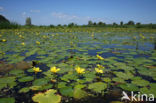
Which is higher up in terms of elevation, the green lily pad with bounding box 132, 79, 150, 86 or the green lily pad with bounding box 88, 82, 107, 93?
the green lily pad with bounding box 132, 79, 150, 86

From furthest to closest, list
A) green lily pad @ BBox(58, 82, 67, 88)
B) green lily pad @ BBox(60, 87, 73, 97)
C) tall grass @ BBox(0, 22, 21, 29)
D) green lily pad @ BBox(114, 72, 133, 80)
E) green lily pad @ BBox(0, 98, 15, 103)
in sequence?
tall grass @ BBox(0, 22, 21, 29) → green lily pad @ BBox(114, 72, 133, 80) → green lily pad @ BBox(58, 82, 67, 88) → green lily pad @ BBox(60, 87, 73, 97) → green lily pad @ BBox(0, 98, 15, 103)

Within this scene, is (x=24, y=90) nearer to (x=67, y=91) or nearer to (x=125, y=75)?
(x=67, y=91)

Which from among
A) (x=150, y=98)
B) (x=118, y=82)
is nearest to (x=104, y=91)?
(x=118, y=82)

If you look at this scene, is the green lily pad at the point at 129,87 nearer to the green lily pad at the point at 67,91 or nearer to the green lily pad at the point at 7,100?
the green lily pad at the point at 67,91

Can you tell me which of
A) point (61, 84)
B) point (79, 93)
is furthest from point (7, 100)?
point (79, 93)

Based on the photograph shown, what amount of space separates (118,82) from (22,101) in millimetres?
1127

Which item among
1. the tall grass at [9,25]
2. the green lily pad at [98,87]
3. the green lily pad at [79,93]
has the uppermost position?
the tall grass at [9,25]

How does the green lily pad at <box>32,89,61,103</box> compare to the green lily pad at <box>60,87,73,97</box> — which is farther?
the green lily pad at <box>60,87,73,97</box>

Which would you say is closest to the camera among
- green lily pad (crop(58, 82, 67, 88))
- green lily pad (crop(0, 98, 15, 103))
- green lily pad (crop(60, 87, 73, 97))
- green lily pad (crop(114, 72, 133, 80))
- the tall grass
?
green lily pad (crop(0, 98, 15, 103))

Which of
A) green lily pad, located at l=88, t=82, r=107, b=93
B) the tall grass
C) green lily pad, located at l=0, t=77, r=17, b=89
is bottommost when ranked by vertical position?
green lily pad, located at l=88, t=82, r=107, b=93

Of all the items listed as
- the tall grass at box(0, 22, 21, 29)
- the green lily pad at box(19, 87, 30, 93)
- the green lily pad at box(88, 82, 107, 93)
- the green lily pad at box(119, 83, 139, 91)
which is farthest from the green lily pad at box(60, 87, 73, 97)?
the tall grass at box(0, 22, 21, 29)

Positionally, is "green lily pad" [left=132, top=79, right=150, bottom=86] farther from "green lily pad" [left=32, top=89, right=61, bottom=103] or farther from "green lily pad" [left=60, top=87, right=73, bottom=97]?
"green lily pad" [left=32, top=89, right=61, bottom=103]

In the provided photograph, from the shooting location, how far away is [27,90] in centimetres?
114

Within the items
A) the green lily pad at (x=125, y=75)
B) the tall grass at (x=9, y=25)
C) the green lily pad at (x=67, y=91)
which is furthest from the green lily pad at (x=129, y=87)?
the tall grass at (x=9, y=25)
